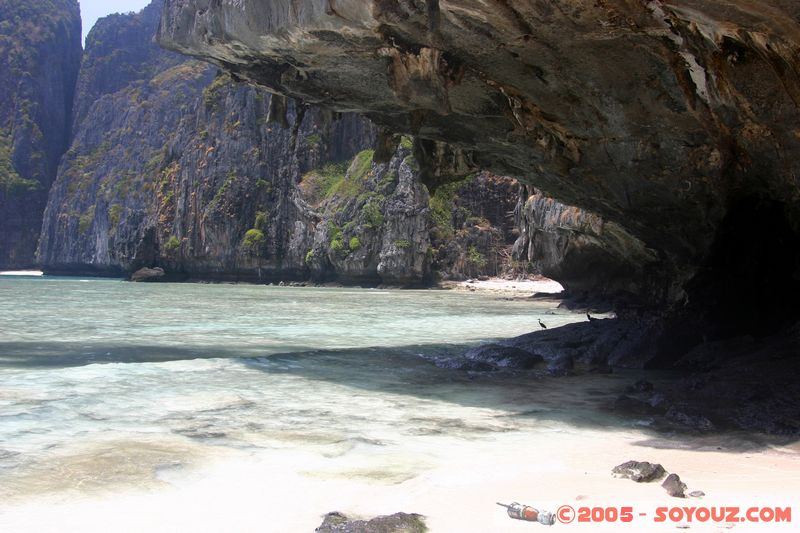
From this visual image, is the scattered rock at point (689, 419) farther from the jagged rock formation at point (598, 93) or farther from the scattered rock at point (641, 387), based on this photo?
the jagged rock formation at point (598, 93)

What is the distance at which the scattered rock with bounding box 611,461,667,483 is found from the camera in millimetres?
4750

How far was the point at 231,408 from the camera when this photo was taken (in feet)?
24.7

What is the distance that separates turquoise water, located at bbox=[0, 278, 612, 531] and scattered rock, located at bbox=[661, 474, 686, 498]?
1662mm

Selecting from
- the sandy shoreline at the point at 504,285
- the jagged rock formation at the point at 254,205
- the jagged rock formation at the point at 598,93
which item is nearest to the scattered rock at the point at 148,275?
the jagged rock formation at the point at 254,205

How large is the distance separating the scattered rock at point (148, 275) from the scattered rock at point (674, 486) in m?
73.5

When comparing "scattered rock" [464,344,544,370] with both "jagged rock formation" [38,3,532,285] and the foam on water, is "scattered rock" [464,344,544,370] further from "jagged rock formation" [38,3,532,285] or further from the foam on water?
"jagged rock formation" [38,3,532,285]

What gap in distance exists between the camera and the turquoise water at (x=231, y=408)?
5184 mm

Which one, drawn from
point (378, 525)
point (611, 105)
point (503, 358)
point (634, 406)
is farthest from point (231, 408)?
point (611, 105)

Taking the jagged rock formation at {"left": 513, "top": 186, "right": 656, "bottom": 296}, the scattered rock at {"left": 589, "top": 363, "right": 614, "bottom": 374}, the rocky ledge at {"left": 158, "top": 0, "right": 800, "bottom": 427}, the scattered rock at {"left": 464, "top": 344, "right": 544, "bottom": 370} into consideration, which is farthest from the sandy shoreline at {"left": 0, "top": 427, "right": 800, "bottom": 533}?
the jagged rock formation at {"left": 513, "top": 186, "right": 656, "bottom": 296}

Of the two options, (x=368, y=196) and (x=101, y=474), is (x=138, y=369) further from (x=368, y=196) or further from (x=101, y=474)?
(x=368, y=196)

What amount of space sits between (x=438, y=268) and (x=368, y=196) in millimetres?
9085

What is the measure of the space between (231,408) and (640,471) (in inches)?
173

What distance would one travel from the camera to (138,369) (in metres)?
10.2

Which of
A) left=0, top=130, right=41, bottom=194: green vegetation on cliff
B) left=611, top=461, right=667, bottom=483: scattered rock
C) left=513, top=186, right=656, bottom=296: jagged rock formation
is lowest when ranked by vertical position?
left=611, top=461, right=667, bottom=483: scattered rock
